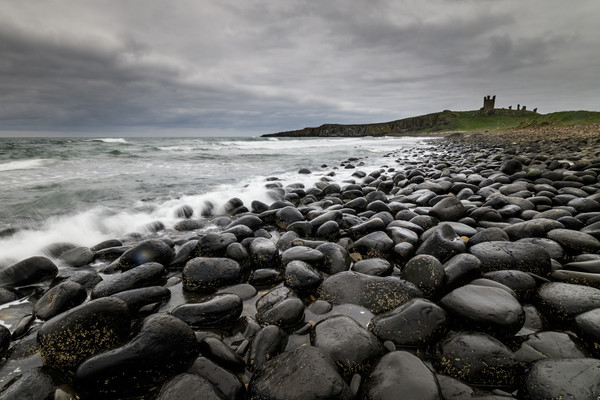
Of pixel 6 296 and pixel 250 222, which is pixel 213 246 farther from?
pixel 6 296

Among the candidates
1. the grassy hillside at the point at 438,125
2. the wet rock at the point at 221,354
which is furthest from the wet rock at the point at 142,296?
the grassy hillside at the point at 438,125

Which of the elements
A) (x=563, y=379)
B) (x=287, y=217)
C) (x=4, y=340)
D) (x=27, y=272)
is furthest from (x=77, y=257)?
(x=563, y=379)

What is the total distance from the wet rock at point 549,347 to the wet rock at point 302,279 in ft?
5.04

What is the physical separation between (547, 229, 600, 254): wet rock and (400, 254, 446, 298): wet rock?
5.57ft

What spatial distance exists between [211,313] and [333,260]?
54.7 inches

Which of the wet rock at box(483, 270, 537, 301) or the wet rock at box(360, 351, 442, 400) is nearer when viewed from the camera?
the wet rock at box(360, 351, 442, 400)

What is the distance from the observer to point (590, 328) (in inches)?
69.3

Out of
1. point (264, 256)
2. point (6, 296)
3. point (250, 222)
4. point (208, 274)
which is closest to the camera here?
point (6, 296)

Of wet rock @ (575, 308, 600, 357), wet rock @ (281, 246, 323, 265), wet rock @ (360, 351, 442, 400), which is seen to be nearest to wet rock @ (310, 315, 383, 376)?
wet rock @ (360, 351, 442, 400)

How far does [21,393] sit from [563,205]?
635 centimetres

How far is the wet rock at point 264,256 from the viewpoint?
3.09 meters

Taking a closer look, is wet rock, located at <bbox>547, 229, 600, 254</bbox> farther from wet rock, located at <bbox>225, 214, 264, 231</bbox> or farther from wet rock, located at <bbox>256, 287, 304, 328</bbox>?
wet rock, located at <bbox>225, 214, 264, 231</bbox>

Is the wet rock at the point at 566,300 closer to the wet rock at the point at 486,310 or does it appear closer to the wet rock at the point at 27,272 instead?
the wet rock at the point at 486,310

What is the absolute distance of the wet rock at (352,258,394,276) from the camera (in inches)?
109
